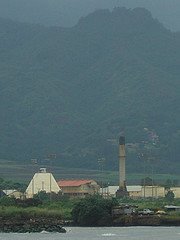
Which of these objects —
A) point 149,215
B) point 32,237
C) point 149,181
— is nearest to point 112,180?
point 149,181

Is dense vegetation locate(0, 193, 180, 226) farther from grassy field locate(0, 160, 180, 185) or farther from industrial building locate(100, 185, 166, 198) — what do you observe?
grassy field locate(0, 160, 180, 185)

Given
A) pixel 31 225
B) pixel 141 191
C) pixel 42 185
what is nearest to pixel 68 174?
pixel 42 185

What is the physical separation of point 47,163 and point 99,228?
365ft

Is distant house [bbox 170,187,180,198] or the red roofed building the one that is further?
the red roofed building

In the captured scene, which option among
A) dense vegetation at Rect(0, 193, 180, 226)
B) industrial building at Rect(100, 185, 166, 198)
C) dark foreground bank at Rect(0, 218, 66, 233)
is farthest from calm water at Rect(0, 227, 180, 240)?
industrial building at Rect(100, 185, 166, 198)

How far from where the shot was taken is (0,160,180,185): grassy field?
5674 inches

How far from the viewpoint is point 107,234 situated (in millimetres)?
64188

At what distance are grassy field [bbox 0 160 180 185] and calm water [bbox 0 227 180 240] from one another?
67563 mm

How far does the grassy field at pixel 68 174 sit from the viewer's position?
473 feet

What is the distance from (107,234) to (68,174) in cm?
9427

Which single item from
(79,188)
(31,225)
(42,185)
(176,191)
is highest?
(42,185)

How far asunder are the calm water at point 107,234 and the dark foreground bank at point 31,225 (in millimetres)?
1029

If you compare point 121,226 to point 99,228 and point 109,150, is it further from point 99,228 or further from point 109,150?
point 109,150

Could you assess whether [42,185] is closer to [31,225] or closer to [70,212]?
[70,212]
